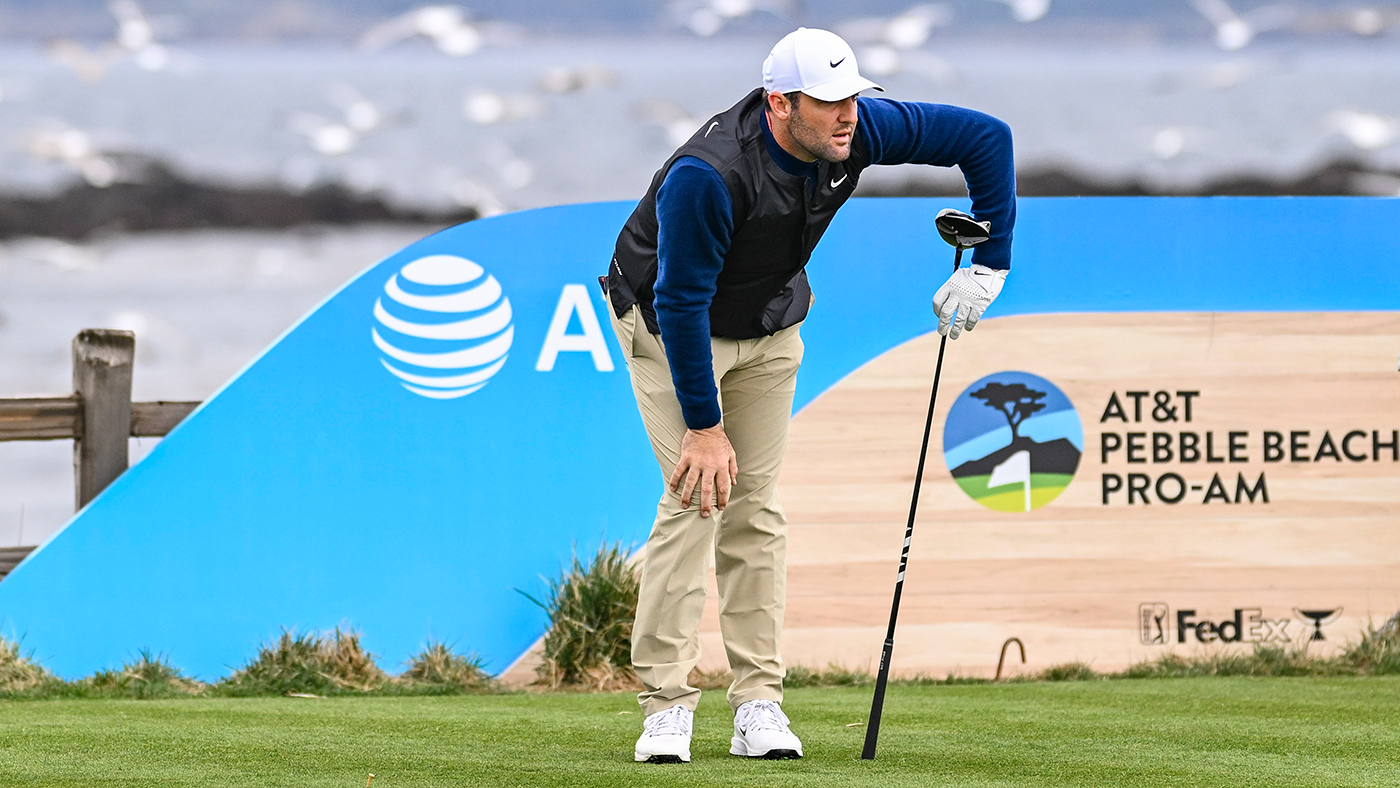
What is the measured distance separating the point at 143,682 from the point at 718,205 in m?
2.30

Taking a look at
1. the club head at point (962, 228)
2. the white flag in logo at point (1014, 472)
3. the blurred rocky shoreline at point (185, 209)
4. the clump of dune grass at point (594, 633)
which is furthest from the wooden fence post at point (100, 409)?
the club head at point (962, 228)

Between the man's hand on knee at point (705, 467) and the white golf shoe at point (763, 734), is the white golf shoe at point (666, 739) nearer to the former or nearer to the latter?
the white golf shoe at point (763, 734)

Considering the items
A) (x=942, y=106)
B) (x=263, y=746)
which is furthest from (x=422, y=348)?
(x=942, y=106)

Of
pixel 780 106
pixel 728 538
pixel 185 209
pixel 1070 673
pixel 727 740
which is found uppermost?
pixel 185 209

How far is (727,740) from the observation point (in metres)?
2.61

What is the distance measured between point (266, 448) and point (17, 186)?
42.4 inches

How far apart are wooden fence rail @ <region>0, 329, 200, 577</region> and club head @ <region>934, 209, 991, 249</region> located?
2451 millimetres

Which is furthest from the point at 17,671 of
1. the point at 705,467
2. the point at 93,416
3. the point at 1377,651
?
the point at 1377,651

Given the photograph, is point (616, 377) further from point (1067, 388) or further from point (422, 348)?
point (1067, 388)

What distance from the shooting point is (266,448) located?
3838 millimetres

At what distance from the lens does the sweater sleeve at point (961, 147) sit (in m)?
2.31

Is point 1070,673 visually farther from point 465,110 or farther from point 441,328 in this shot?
point 465,110

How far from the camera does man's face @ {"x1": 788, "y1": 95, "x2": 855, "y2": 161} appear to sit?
2.15m

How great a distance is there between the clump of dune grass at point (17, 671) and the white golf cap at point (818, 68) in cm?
253
